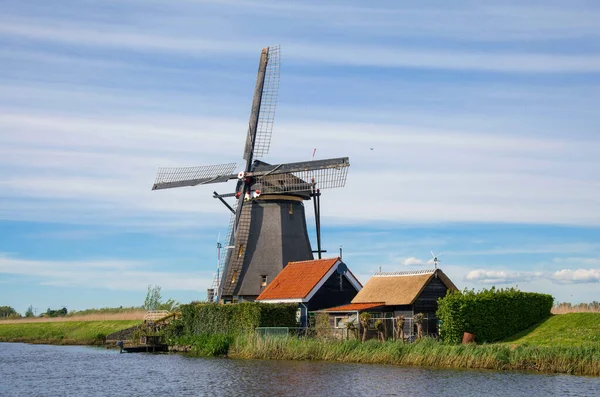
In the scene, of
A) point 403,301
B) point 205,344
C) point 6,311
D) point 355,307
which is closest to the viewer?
point 403,301

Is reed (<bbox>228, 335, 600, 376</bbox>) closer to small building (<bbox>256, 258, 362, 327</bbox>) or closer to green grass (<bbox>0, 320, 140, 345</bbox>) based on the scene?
small building (<bbox>256, 258, 362, 327</bbox>)

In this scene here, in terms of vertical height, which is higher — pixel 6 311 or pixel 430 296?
pixel 6 311

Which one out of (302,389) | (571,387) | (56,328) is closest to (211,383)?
(302,389)

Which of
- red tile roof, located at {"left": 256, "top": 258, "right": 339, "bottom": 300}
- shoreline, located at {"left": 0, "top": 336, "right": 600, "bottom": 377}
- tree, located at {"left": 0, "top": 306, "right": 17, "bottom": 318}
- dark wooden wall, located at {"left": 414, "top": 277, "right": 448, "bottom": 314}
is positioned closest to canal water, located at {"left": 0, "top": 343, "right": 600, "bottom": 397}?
shoreline, located at {"left": 0, "top": 336, "right": 600, "bottom": 377}

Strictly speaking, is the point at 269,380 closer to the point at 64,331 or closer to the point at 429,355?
the point at 429,355

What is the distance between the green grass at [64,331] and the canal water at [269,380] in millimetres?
19961

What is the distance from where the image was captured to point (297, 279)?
137 feet

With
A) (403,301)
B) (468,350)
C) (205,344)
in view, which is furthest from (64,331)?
(468,350)

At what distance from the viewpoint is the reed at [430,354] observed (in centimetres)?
2617

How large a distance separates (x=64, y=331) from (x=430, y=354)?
37389 millimetres

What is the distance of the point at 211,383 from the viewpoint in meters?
26.1

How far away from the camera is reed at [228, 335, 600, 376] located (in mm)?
26172

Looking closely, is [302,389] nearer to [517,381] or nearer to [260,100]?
[517,381]

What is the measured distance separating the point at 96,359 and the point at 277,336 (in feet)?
32.3
